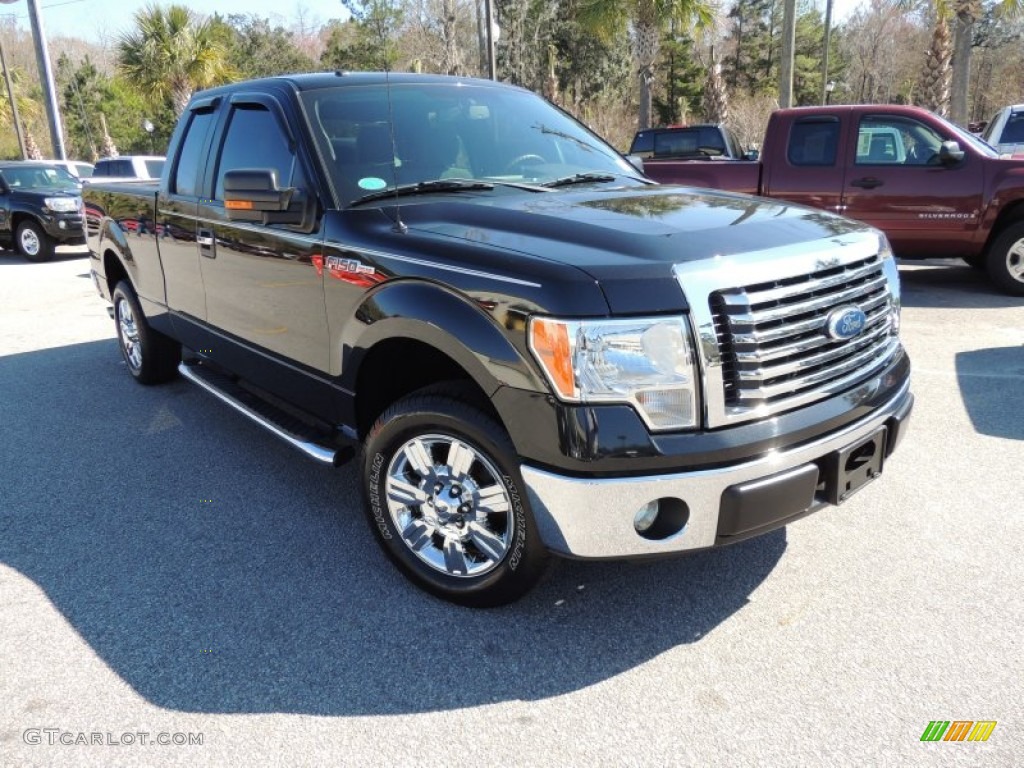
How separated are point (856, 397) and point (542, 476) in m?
1.16

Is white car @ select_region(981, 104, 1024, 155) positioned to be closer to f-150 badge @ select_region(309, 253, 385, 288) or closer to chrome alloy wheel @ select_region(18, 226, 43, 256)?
f-150 badge @ select_region(309, 253, 385, 288)

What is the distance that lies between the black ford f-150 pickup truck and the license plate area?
0.04 feet

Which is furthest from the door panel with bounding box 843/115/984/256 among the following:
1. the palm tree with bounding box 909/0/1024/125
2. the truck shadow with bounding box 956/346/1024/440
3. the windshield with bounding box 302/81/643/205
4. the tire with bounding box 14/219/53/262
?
the tire with bounding box 14/219/53/262

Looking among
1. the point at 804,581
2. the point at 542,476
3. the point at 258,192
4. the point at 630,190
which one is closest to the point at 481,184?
the point at 630,190

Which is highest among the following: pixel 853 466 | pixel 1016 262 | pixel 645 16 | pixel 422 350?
pixel 645 16

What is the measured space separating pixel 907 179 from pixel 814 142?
106 cm

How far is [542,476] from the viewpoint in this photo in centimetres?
244

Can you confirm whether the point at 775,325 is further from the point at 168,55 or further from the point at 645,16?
the point at 168,55

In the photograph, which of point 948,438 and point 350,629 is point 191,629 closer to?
point 350,629

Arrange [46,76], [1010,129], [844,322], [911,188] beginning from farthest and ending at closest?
[46,76], [1010,129], [911,188], [844,322]

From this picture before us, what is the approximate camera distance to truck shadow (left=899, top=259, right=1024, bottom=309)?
7.95m

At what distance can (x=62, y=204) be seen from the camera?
46.1 ft

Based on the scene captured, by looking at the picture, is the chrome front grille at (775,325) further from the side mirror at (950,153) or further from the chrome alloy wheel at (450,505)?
the side mirror at (950,153)

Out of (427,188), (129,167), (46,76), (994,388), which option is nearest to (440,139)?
(427,188)
